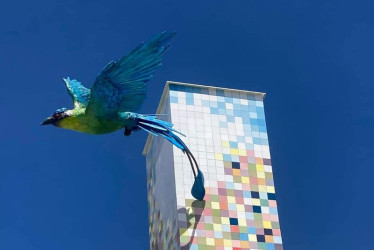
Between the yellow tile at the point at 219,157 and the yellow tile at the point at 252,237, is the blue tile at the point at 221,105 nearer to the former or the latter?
the yellow tile at the point at 219,157

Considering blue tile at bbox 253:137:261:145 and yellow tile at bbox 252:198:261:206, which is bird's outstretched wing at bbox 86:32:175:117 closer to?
yellow tile at bbox 252:198:261:206

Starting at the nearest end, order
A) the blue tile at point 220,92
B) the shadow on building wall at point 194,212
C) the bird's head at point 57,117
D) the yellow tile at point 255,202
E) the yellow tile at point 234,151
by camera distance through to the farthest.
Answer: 1. the bird's head at point 57,117
2. the shadow on building wall at point 194,212
3. the yellow tile at point 255,202
4. the yellow tile at point 234,151
5. the blue tile at point 220,92

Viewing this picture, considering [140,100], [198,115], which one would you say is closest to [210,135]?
[198,115]

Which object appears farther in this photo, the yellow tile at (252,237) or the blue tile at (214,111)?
the blue tile at (214,111)

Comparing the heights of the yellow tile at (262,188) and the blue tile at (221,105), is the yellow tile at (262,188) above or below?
below

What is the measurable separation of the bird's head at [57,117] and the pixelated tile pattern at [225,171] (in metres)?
3.60

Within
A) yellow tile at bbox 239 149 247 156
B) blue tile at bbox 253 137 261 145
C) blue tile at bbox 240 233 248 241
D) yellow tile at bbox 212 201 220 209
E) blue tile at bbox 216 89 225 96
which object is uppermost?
blue tile at bbox 216 89 225 96

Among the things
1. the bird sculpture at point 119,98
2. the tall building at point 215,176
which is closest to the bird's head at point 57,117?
the bird sculpture at point 119,98

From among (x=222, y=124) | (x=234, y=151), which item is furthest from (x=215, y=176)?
(x=222, y=124)

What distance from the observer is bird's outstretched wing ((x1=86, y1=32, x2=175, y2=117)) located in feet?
54.5

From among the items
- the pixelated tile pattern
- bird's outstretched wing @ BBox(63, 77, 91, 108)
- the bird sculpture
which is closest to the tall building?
the pixelated tile pattern

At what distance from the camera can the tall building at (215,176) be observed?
19.0 meters

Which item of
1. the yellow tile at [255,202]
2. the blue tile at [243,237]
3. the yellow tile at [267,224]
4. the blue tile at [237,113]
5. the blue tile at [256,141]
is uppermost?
the blue tile at [237,113]

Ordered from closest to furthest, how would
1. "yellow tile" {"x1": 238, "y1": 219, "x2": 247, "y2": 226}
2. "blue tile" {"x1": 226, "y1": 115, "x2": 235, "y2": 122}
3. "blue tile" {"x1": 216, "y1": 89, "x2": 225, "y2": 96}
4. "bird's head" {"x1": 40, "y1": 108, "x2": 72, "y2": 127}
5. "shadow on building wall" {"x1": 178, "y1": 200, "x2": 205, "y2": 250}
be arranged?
"bird's head" {"x1": 40, "y1": 108, "x2": 72, "y2": 127}, "shadow on building wall" {"x1": 178, "y1": 200, "x2": 205, "y2": 250}, "yellow tile" {"x1": 238, "y1": 219, "x2": 247, "y2": 226}, "blue tile" {"x1": 226, "y1": 115, "x2": 235, "y2": 122}, "blue tile" {"x1": 216, "y1": 89, "x2": 225, "y2": 96}
